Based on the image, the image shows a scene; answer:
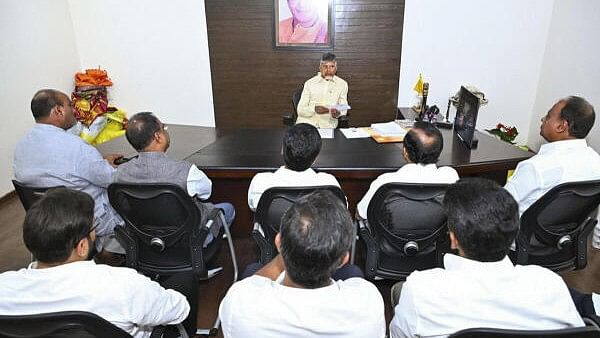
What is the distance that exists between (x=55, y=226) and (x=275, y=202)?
80 cm

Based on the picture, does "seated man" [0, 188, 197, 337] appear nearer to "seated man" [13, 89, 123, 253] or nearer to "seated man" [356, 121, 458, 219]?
"seated man" [13, 89, 123, 253]

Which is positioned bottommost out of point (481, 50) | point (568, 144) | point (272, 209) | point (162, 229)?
point (162, 229)

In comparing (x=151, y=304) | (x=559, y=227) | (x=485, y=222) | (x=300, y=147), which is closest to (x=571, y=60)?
(x=559, y=227)

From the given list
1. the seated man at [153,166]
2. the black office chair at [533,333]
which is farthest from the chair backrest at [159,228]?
the black office chair at [533,333]

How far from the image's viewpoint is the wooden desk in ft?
7.23

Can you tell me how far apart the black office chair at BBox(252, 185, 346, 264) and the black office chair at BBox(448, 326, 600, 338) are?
0.75 metres

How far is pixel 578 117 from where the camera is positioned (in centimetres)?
185

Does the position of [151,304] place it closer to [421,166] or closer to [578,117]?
[421,166]

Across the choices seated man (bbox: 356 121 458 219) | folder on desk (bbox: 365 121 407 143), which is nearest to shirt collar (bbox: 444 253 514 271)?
seated man (bbox: 356 121 458 219)

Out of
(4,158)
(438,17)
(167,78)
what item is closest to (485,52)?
(438,17)

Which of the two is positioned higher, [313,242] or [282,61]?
[282,61]

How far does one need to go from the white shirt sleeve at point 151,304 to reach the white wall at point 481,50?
150 inches

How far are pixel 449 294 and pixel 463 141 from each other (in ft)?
6.33

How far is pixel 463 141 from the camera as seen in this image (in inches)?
106
